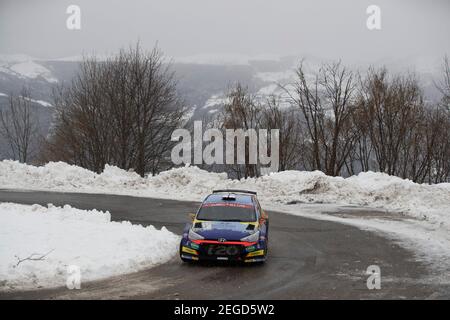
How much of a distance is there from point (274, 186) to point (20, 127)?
35.8 meters

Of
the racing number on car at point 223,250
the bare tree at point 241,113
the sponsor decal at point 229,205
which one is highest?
the bare tree at point 241,113

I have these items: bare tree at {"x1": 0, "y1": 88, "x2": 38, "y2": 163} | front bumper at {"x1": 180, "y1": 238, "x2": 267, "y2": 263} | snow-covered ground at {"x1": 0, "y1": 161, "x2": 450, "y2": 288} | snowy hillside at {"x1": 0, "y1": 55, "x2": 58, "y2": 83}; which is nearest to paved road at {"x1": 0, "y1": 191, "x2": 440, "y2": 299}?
front bumper at {"x1": 180, "y1": 238, "x2": 267, "y2": 263}

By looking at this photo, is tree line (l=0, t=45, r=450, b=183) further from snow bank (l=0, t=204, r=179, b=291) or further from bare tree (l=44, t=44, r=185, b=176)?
snow bank (l=0, t=204, r=179, b=291)

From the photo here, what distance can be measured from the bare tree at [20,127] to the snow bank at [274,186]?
20413mm

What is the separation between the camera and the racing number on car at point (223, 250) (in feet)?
36.7

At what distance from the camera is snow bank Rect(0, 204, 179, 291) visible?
32.1 ft

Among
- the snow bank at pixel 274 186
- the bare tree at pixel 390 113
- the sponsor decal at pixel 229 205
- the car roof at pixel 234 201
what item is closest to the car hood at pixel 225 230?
the sponsor decal at pixel 229 205

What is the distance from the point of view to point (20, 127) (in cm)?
5428

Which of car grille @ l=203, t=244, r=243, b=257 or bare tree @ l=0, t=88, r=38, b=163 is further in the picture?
bare tree @ l=0, t=88, r=38, b=163

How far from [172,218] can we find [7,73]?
162875 millimetres

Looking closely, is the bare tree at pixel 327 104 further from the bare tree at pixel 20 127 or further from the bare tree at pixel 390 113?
the bare tree at pixel 20 127

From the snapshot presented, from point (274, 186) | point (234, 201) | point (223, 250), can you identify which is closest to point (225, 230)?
point (223, 250)

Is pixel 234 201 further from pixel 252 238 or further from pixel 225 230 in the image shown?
pixel 252 238
